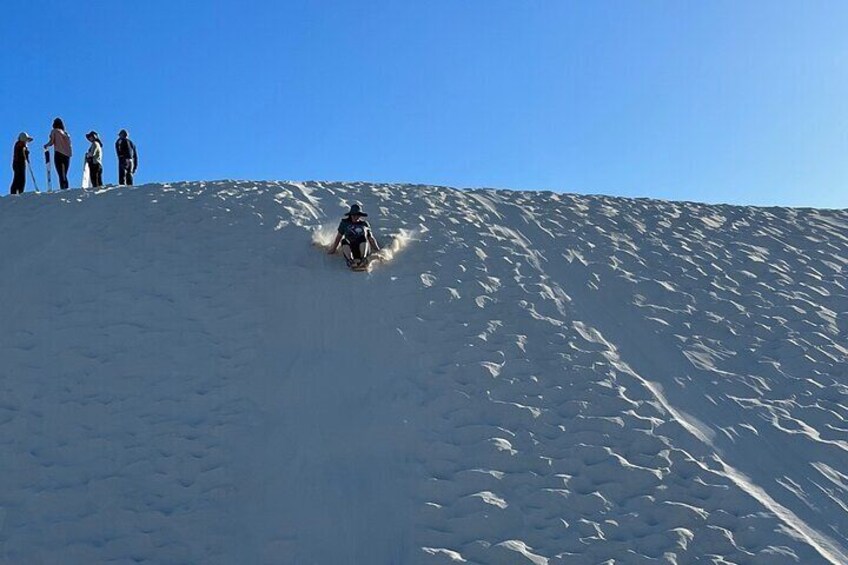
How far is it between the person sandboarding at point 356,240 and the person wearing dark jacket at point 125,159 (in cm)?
563

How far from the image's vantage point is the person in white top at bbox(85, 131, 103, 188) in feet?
50.1

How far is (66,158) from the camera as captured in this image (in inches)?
580

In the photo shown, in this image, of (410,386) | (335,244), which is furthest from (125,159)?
(410,386)

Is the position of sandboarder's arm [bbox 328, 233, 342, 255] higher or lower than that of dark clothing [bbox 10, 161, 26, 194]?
lower

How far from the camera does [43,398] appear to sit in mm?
8695

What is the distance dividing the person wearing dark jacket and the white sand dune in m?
1.56

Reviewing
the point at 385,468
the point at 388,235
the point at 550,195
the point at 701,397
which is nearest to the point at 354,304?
the point at 388,235

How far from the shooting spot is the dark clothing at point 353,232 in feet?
38.0

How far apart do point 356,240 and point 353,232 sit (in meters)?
0.12

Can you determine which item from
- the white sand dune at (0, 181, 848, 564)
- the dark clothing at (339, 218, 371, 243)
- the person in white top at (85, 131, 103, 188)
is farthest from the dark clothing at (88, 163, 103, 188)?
the dark clothing at (339, 218, 371, 243)

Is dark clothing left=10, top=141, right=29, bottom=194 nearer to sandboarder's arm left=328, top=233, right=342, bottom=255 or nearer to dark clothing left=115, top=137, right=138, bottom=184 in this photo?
dark clothing left=115, top=137, right=138, bottom=184

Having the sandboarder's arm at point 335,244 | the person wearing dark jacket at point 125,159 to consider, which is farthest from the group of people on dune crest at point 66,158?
the sandboarder's arm at point 335,244

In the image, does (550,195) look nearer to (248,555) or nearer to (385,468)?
(385,468)

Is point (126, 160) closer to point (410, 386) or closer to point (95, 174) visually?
point (95, 174)
